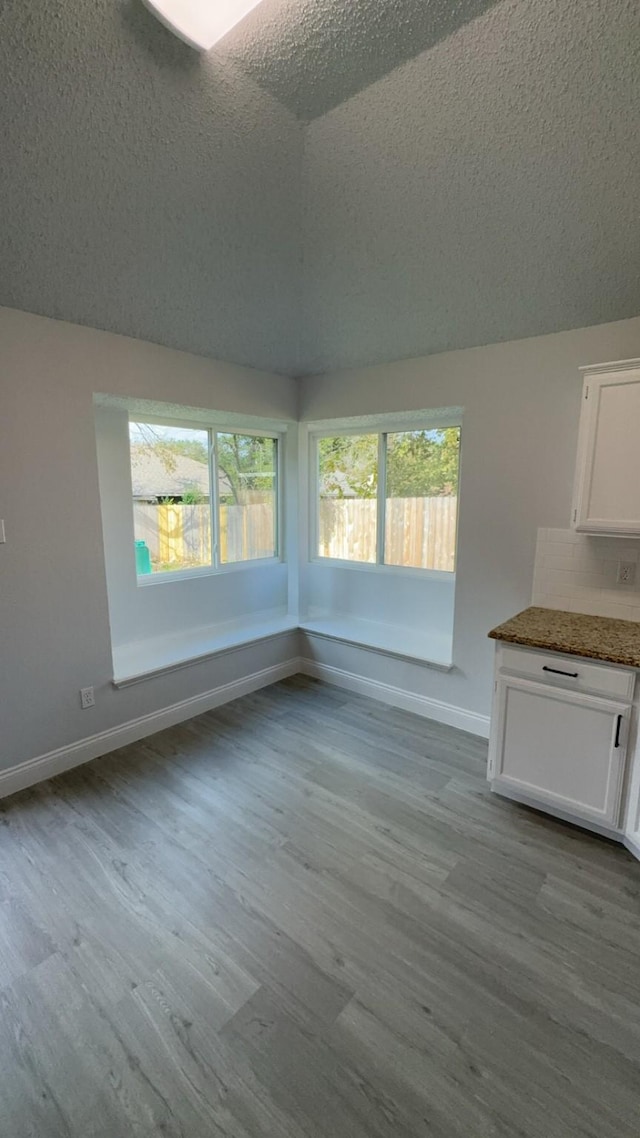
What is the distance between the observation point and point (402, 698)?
329cm

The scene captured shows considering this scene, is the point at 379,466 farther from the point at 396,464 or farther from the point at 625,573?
the point at 625,573

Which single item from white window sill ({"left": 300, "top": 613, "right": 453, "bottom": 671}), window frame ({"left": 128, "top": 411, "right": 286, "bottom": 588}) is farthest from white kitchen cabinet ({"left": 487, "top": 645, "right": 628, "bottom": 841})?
window frame ({"left": 128, "top": 411, "right": 286, "bottom": 588})

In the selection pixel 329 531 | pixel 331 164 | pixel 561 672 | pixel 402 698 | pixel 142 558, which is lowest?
pixel 402 698

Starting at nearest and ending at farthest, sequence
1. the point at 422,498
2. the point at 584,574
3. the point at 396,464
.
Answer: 1. the point at 584,574
2. the point at 422,498
3. the point at 396,464

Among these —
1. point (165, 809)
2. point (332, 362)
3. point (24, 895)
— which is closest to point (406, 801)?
point (165, 809)

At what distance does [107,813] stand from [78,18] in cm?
287

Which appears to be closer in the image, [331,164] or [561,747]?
[331,164]

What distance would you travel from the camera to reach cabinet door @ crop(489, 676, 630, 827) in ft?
6.50

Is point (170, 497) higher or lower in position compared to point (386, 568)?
higher

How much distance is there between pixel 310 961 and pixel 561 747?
1.33 meters

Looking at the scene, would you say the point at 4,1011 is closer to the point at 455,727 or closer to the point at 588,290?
the point at 455,727

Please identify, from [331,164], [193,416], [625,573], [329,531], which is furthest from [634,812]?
[193,416]

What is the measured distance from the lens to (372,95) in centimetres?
167

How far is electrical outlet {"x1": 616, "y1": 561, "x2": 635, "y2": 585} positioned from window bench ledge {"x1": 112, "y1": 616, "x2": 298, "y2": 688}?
7.54 ft
